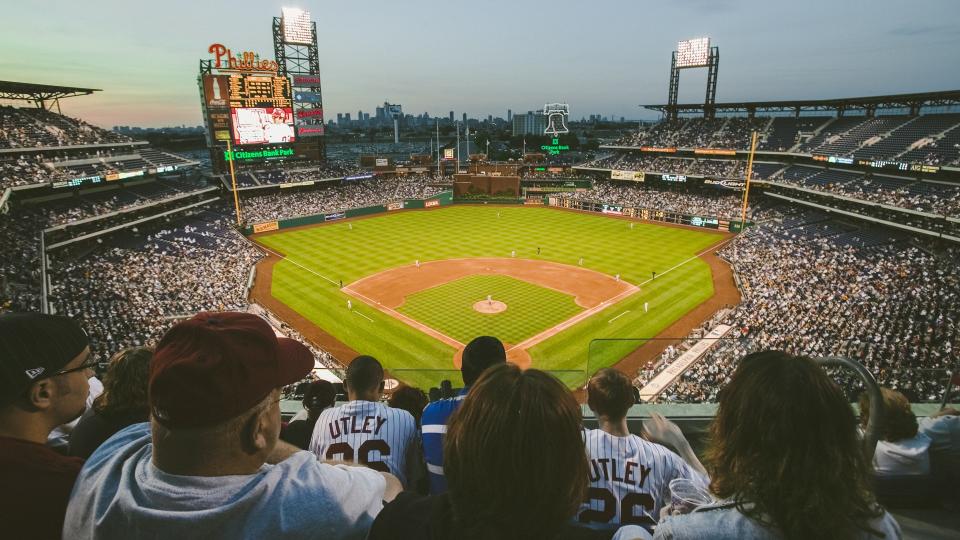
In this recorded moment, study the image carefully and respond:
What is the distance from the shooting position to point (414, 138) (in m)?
192

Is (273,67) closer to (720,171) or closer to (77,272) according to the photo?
(77,272)

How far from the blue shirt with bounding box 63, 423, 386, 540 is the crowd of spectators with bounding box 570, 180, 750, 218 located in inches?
2132

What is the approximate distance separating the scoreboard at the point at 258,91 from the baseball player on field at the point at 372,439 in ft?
192

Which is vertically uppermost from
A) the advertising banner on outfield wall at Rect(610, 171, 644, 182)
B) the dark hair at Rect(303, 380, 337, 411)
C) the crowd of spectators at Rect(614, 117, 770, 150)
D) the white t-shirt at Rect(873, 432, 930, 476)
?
the crowd of spectators at Rect(614, 117, 770, 150)

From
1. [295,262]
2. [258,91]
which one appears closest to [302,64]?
[258,91]

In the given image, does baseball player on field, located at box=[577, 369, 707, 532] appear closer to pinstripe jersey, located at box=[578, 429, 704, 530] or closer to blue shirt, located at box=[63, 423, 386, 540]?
pinstripe jersey, located at box=[578, 429, 704, 530]

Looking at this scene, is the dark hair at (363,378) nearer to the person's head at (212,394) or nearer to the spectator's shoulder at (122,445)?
the spectator's shoulder at (122,445)

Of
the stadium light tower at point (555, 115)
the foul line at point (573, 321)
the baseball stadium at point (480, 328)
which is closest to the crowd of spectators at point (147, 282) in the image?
the baseball stadium at point (480, 328)

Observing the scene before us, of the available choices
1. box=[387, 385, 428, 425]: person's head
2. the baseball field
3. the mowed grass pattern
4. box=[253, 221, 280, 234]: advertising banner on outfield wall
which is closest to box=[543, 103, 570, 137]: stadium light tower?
the baseball field

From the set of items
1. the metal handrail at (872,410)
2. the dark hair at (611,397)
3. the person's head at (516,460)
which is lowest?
the dark hair at (611,397)

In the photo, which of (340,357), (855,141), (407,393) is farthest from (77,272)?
(855,141)

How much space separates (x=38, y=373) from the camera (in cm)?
253

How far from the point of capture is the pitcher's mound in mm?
28453

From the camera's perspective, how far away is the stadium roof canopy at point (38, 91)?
38906 mm
